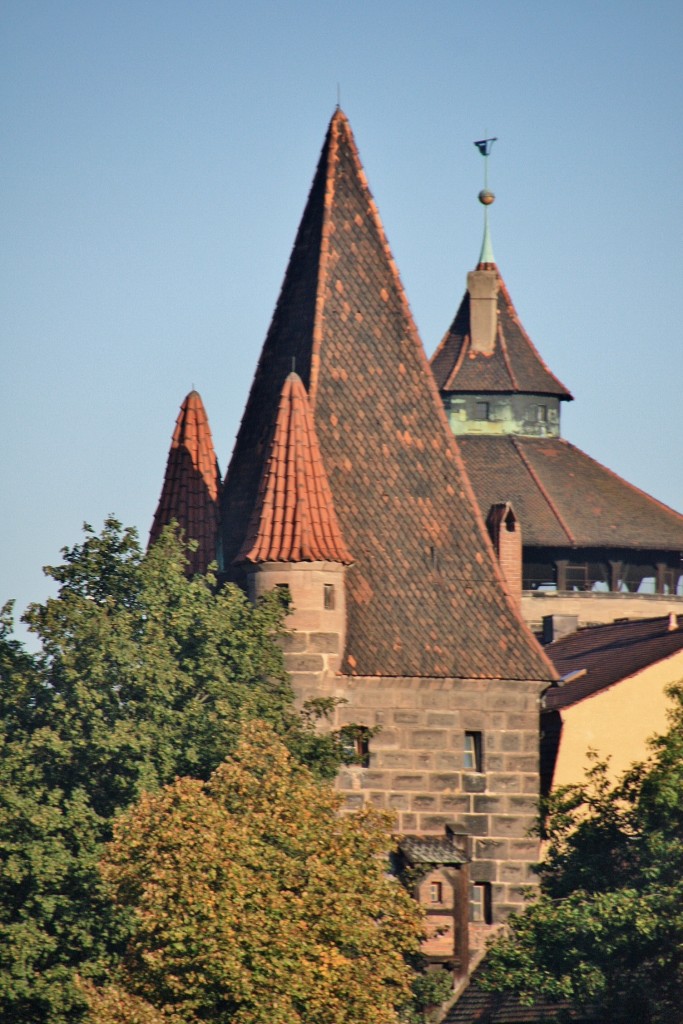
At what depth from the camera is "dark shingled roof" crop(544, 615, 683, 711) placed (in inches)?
2751

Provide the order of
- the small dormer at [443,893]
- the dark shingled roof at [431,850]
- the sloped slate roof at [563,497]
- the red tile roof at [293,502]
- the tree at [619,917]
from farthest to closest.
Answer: the sloped slate roof at [563,497] < the red tile roof at [293,502] < the dark shingled roof at [431,850] < the small dormer at [443,893] < the tree at [619,917]

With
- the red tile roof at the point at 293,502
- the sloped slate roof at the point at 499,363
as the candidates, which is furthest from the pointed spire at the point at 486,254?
the red tile roof at the point at 293,502

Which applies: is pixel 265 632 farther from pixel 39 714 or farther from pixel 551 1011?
pixel 551 1011

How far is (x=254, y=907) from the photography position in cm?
4909

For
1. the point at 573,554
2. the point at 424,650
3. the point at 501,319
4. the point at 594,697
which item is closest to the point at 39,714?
the point at 424,650

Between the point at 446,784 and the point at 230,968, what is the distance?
15.4 metres

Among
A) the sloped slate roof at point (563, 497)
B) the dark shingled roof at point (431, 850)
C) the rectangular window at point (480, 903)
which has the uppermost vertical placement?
the sloped slate roof at point (563, 497)

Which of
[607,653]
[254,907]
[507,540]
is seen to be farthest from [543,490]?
[254,907]

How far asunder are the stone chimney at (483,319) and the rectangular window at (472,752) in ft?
114

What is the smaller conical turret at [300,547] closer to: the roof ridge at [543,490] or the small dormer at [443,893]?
the small dormer at [443,893]

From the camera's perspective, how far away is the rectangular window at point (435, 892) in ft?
201

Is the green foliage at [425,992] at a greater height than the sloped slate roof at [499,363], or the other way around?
the sloped slate roof at [499,363]

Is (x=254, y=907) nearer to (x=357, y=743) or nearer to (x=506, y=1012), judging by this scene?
(x=506, y=1012)

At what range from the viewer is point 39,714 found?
58156 mm
